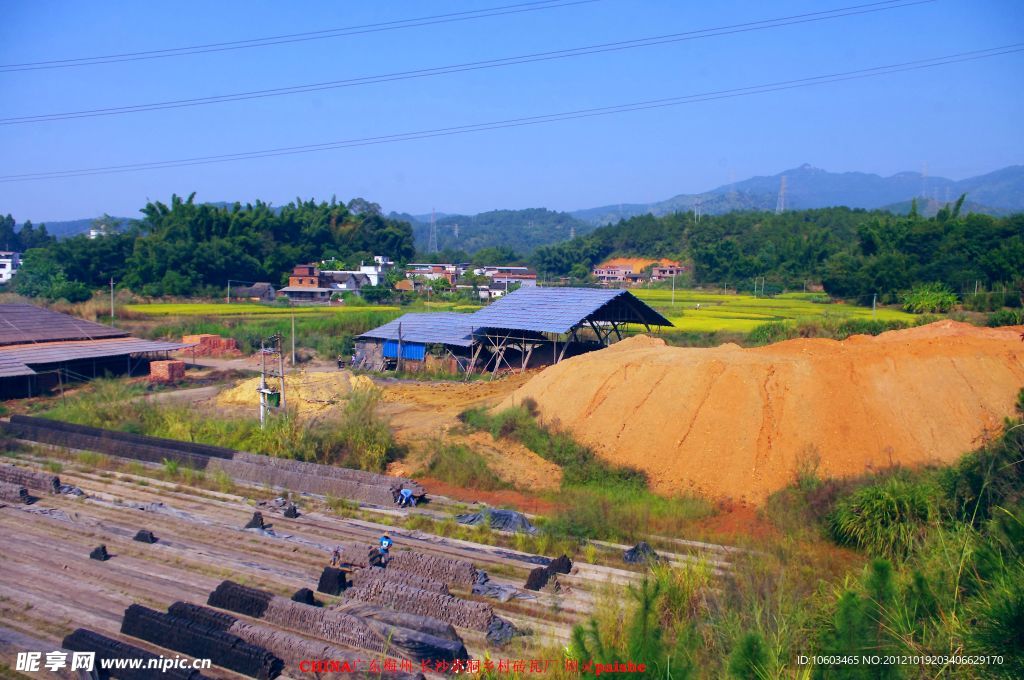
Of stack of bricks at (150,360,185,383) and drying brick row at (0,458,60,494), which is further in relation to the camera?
stack of bricks at (150,360,185,383)

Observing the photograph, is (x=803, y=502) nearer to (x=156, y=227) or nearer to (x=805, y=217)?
(x=156, y=227)

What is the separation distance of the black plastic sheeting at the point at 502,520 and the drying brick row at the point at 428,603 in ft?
7.84

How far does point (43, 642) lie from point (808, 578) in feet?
21.0

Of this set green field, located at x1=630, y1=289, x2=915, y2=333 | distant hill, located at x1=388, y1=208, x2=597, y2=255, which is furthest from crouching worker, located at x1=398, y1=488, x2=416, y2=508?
distant hill, located at x1=388, y1=208, x2=597, y2=255

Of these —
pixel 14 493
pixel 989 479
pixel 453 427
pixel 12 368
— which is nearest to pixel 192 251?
pixel 12 368

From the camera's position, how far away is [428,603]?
21.4 ft

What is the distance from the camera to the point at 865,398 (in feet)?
37.1

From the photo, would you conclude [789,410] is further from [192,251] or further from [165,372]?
[192,251]

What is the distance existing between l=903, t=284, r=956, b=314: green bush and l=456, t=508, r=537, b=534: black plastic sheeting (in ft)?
74.3

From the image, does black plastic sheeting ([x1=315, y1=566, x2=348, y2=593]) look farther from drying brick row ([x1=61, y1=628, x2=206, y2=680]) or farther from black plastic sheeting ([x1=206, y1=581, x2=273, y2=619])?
drying brick row ([x1=61, y1=628, x2=206, y2=680])

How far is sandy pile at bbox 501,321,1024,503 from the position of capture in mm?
10602

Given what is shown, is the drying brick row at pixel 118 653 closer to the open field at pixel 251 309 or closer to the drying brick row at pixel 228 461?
the drying brick row at pixel 228 461

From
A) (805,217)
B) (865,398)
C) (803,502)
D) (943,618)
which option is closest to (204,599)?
(943,618)

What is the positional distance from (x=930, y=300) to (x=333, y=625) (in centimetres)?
2632
